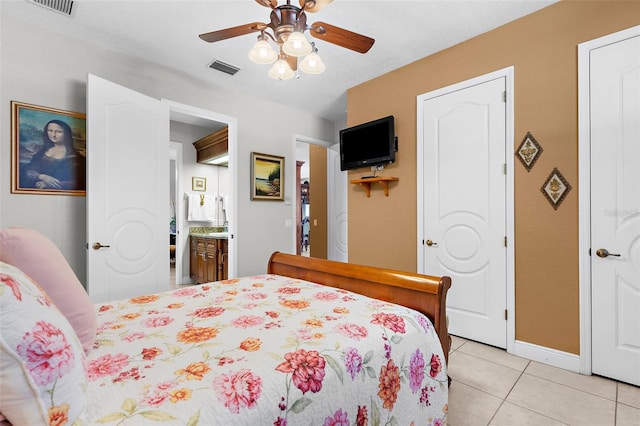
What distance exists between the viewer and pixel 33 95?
2383 millimetres

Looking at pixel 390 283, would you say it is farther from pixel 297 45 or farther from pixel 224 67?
pixel 224 67

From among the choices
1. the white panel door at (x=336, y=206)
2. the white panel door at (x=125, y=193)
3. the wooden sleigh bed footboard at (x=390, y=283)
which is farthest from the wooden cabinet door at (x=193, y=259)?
the wooden sleigh bed footboard at (x=390, y=283)

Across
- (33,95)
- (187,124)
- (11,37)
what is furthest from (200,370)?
(187,124)

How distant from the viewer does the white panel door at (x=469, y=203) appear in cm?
254

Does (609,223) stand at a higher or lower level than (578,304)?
higher

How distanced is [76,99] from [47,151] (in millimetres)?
525

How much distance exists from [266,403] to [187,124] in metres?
5.00

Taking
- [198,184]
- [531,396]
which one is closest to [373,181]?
[531,396]

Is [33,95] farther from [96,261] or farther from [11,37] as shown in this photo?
[96,261]

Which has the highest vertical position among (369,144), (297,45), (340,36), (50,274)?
(340,36)

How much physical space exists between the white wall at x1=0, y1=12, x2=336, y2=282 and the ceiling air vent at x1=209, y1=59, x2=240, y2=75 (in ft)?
1.14

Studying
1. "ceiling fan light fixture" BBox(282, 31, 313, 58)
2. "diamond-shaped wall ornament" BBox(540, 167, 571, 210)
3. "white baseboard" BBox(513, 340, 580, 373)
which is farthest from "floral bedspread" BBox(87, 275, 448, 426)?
"diamond-shaped wall ornament" BBox(540, 167, 571, 210)

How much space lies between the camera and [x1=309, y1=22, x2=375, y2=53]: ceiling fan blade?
5.78ft

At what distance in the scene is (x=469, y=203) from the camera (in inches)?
107
